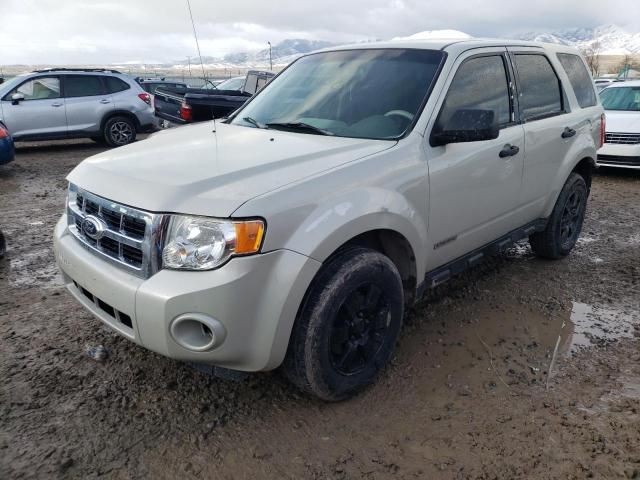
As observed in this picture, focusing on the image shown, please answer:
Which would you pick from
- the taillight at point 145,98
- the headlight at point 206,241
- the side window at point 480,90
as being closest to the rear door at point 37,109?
the taillight at point 145,98

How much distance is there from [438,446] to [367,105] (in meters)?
1.94

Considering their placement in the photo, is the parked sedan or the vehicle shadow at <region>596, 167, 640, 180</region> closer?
the parked sedan

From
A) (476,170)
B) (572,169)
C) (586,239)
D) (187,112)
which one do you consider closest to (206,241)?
(476,170)

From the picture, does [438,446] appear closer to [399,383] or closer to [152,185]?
[399,383]

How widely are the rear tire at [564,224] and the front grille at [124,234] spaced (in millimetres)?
3495

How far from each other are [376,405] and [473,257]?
1.33 meters

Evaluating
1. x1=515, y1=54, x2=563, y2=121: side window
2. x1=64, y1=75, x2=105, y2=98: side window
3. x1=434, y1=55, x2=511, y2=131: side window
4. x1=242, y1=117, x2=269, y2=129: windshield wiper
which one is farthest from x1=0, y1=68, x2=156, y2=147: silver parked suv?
x1=434, y1=55, x2=511, y2=131: side window

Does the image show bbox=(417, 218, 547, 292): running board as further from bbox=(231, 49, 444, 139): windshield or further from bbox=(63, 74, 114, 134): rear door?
bbox=(63, 74, 114, 134): rear door

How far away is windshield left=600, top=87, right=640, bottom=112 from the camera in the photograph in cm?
945

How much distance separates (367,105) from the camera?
3.17 meters

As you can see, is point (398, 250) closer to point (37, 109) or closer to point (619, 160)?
point (619, 160)

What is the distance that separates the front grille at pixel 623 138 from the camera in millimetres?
8500

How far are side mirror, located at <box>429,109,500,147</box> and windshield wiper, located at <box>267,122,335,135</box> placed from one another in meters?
0.64

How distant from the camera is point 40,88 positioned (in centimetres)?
1059
